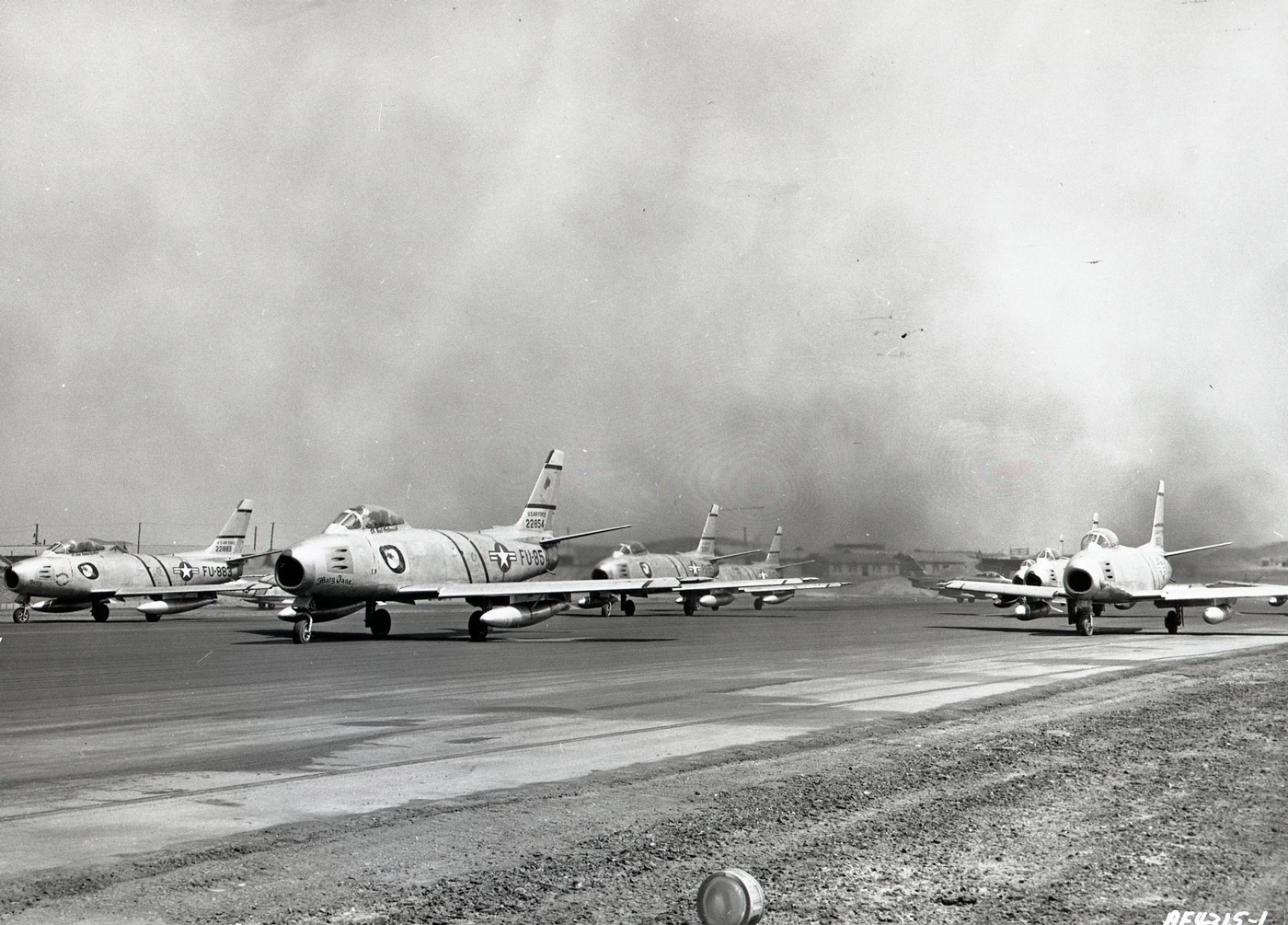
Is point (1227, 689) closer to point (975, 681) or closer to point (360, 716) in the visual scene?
point (975, 681)

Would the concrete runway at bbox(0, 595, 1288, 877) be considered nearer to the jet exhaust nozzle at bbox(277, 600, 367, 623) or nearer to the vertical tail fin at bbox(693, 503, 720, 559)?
the jet exhaust nozzle at bbox(277, 600, 367, 623)

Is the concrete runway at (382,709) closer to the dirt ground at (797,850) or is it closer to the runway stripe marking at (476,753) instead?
the runway stripe marking at (476,753)

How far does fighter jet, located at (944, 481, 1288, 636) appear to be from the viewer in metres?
32.0

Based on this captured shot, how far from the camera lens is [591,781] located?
8570mm

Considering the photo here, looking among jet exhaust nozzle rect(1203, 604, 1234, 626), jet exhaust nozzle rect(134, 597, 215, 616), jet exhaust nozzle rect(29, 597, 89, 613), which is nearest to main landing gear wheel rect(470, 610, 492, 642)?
jet exhaust nozzle rect(134, 597, 215, 616)

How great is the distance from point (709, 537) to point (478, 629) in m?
35.8

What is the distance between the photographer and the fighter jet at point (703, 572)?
149 feet

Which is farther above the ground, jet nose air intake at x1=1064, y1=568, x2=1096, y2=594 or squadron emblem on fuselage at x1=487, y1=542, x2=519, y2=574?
squadron emblem on fuselage at x1=487, y1=542, x2=519, y2=574

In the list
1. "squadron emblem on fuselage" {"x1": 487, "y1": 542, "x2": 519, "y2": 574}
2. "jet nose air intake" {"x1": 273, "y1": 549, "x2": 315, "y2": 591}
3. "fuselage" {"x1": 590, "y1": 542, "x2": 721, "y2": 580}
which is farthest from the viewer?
"fuselage" {"x1": 590, "y1": 542, "x2": 721, "y2": 580}

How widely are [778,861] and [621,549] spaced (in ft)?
142

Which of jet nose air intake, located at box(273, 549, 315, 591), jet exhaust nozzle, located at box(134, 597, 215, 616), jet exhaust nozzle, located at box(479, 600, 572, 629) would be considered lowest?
jet exhaust nozzle, located at box(134, 597, 215, 616)

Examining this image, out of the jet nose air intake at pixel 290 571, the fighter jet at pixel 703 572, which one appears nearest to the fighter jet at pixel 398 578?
the jet nose air intake at pixel 290 571

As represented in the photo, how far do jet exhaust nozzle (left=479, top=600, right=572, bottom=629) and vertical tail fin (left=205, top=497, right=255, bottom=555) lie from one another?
24710 mm

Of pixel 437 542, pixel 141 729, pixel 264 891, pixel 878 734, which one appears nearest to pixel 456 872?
pixel 264 891
